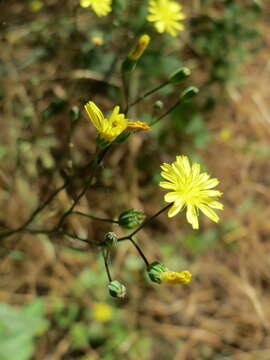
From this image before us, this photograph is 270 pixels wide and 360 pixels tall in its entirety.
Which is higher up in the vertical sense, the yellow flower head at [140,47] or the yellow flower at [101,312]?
the yellow flower head at [140,47]

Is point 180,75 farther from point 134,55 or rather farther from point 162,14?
point 162,14

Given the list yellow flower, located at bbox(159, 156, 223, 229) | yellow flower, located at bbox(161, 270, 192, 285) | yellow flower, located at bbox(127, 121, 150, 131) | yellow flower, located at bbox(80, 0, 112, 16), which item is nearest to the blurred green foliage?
yellow flower, located at bbox(161, 270, 192, 285)

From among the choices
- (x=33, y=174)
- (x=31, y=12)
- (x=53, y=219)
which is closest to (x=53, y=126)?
(x=33, y=174)

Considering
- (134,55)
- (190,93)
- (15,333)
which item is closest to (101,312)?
(15,333)

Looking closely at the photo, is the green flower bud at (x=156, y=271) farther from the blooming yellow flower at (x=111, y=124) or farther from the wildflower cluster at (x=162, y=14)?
the wildflower cluster at (x=162, y=14)

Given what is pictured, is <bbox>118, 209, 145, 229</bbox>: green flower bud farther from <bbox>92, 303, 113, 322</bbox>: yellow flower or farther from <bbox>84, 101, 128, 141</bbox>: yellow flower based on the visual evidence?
<bbox>92, 303, 113, 322</bbox>: yellow flower

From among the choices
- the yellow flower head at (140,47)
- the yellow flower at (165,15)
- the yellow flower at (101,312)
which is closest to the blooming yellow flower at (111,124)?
the yellow flower head at (140,47)
